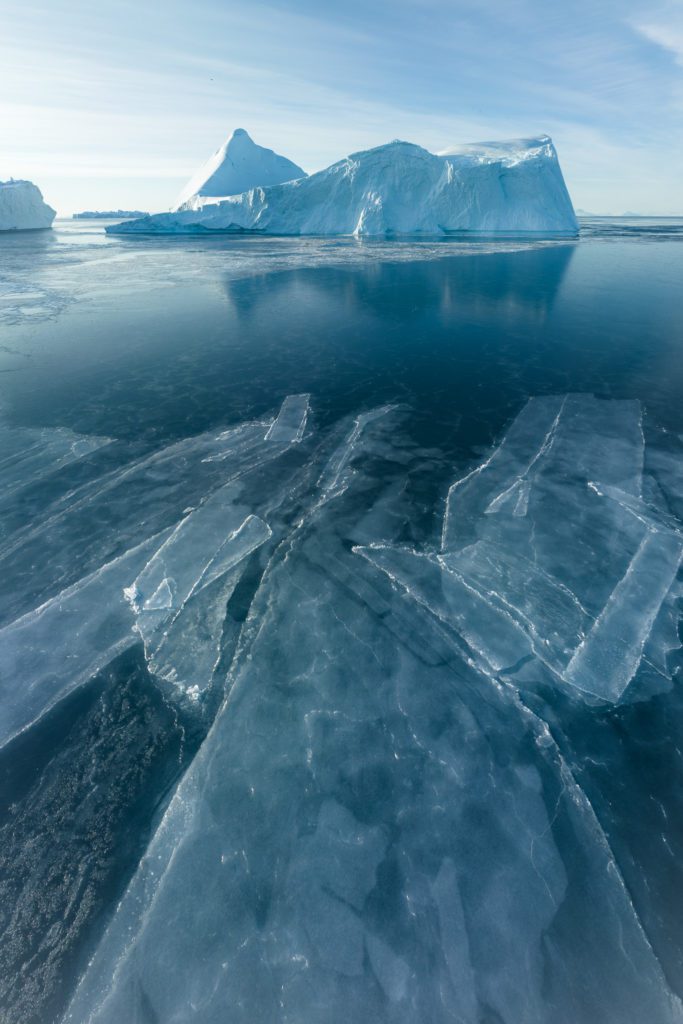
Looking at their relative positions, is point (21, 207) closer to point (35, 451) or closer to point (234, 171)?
point (234, 171)

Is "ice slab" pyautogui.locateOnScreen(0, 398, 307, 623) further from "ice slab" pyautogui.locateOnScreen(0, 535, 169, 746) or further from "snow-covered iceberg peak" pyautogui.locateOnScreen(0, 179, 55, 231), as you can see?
"snow-covered iceberg peak" pyautogui.locateOnScreen(0, 179, 55, 231)

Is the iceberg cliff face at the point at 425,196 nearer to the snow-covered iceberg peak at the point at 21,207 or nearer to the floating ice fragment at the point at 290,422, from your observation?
the snow-covered iceberg peak at the point at 21,207

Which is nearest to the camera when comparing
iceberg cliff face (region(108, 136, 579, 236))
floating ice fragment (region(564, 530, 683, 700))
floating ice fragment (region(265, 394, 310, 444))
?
floating ice fragment (region(564, 530, 683, 700))

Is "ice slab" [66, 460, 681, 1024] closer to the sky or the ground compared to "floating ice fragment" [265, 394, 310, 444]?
closer to the ground

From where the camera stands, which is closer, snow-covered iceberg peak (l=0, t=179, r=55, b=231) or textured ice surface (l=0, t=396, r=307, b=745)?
textured ice surface (l=0, t=396, r=307, b=745)

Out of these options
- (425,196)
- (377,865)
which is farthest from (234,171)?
(377,865)

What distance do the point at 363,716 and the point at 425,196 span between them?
76.8 metres

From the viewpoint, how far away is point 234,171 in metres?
86.8

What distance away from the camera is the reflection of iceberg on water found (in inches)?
252

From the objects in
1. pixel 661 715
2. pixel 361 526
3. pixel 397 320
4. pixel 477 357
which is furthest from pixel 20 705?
pixel 397 320

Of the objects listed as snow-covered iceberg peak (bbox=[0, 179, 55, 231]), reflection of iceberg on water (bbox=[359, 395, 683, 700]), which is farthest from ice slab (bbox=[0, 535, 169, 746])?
snow-covered iceberg peak (bbox=[0, 179, 55, 231])

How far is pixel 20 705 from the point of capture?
19.0ft

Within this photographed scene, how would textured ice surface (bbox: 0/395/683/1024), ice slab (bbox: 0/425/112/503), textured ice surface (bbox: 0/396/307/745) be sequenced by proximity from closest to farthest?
textured ice surface (bbox: 0/395/683/1024) → textured ice surface (bbox: 0/396/307/745) → ice slab (bbox: 0/425/112/503)

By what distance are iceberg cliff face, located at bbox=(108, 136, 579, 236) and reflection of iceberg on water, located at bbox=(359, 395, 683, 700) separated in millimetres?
67510
